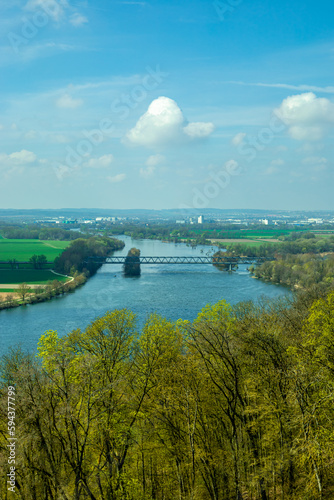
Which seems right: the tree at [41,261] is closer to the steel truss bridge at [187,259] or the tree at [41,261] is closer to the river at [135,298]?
the steel truss bridge at [187,259]

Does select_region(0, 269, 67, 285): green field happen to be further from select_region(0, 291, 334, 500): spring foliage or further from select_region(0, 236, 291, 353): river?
select_region(0, 291, 334, 500): spring foliage

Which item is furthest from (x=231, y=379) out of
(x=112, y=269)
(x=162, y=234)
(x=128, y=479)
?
(x=162, y=234)

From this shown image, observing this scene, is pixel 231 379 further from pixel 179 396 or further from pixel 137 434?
pixel 137 434

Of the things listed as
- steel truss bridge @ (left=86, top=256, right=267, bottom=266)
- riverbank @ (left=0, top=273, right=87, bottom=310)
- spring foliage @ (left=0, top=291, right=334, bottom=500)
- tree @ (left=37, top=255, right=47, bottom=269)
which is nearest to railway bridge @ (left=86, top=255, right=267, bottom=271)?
steel truss bridge @ (left=86, top=256, right=267, bottom=266)

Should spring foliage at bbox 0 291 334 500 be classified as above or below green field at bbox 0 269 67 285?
above

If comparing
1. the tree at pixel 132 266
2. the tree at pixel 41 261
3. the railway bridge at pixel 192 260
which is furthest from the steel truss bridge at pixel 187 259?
the tree at pixel 41 261
